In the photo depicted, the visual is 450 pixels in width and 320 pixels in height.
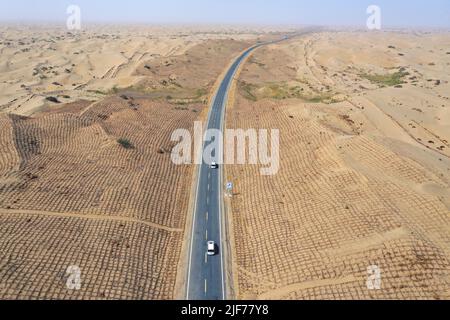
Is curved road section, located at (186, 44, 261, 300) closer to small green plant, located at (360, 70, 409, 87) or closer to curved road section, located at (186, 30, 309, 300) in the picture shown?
→ curved road section, located at (186, 30, 309, 300)

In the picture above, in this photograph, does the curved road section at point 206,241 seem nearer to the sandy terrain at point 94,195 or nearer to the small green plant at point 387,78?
the sandy terrain at point 94,195

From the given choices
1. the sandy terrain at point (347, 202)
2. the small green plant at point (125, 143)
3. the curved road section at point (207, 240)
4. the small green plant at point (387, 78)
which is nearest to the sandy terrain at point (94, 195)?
the small green plant at point (125, 143)

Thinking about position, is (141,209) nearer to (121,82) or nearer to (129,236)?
(129,236)

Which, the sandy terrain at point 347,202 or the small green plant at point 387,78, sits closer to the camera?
the sandy terrain at point 347,202

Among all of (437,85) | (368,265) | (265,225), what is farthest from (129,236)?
(437,85)

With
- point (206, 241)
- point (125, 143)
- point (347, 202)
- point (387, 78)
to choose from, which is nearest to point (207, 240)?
point (206, 241)

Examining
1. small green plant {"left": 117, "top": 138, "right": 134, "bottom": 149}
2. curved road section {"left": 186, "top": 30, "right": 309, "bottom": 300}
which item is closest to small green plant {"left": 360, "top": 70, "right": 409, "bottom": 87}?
curved road section {"left": 186, "top": 30, "right": 309, "bottom": 300}

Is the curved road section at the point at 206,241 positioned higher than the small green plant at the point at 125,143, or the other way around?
the small green plant at the point at 125,143

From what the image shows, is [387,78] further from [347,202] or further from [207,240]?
[207,240]
